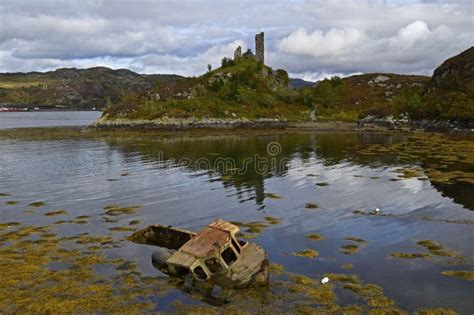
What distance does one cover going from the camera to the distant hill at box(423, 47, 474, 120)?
93.5 metres

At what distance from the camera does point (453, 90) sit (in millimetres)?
106625

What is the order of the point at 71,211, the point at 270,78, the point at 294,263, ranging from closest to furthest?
the point at 294,263
the point at 71,211
the point at 270,78

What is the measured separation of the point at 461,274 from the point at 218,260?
1070cm

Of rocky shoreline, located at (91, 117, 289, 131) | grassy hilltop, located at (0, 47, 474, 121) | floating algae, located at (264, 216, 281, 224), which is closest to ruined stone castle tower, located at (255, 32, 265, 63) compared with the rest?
grassy hilltop, located at (0, 47, 474, 121)

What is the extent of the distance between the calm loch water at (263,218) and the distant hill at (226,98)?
64.9 metres

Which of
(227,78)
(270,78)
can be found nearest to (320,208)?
(227,78)

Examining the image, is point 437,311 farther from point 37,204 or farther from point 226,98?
point 226,98

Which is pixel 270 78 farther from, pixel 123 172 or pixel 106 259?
pixel 106 259

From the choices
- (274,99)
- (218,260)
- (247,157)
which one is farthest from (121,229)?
(274,99)

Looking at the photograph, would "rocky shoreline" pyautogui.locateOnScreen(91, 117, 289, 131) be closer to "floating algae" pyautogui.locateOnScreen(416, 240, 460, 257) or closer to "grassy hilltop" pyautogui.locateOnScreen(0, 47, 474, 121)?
"grassy hilltop" pyautogui.locateOnScreen(0, 47, 474, 121)

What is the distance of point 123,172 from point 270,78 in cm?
11633

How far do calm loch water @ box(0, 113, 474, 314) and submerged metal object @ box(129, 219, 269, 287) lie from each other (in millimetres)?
801

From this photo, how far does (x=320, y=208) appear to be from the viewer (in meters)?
31.3

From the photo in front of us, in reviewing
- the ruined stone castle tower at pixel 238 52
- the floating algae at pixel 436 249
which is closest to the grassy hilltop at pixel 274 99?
the ruined stone castle tower at pixel 238 52
